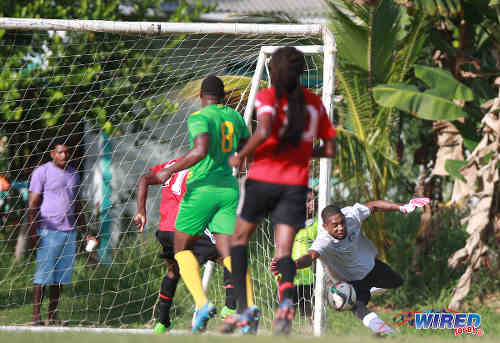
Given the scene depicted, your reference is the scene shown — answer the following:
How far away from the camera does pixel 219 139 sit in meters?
5.24

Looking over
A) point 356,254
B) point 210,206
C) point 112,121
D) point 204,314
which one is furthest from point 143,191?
point 112,121

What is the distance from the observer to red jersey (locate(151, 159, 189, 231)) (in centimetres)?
662

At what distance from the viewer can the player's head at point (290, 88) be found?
4.34m

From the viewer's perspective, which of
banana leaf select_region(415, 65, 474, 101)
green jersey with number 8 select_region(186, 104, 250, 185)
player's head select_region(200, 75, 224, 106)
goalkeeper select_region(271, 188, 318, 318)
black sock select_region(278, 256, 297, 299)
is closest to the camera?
black sock select_region(278, 256, 297, 299)

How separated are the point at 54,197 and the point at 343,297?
3371mm

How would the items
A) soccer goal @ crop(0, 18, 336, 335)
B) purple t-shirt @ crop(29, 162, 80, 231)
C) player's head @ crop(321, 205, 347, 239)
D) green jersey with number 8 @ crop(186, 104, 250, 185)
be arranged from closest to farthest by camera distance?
green jersey with number 8 @ crop(186, 104, 250, 185)
player's head @ crop(321, 205, 347, 239)
purple t-shirt @ crop(29, 162, 80, 231)
soccer goal @ crop(0, 18, 336, 335)

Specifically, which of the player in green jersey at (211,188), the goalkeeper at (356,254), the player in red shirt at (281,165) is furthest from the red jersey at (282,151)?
the goalkeeper at (356,254)

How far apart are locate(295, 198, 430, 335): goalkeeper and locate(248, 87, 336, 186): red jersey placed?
81.1 inches

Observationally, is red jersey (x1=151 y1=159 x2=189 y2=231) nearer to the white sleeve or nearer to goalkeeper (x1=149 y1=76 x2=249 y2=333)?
goalkeeper (x1=149 y1=76 x2=249 y2=333)

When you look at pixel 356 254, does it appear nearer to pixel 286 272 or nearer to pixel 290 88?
pixel 286 272

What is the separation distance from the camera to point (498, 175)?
8969 mm

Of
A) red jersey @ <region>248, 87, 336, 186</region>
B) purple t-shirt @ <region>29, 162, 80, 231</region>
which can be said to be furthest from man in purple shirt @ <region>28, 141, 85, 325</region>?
red jersey @ <region>248, 87, 336, 186</region>

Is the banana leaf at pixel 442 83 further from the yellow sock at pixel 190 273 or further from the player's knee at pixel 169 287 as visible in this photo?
the yellow sock at pixel 190 273

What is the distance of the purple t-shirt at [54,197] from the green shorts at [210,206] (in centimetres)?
275
